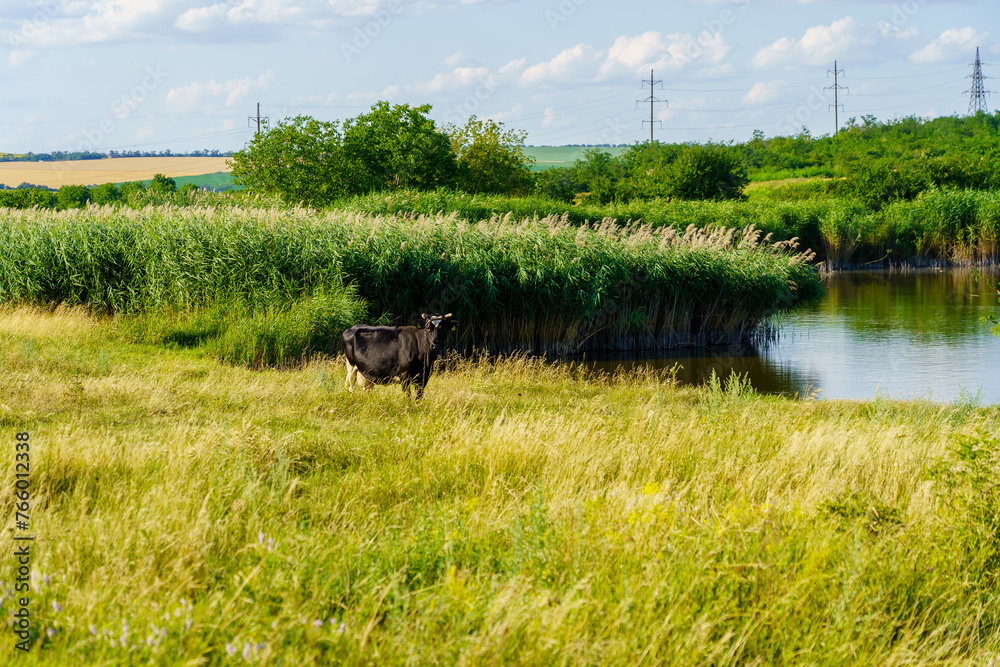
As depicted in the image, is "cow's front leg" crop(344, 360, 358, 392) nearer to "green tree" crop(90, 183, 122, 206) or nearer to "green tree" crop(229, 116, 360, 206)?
"green tree" crop(229, 116, 360, 206)

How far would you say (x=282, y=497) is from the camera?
558 centimetres

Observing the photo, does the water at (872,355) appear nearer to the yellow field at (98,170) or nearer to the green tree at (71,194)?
the yellow field at (98,170)

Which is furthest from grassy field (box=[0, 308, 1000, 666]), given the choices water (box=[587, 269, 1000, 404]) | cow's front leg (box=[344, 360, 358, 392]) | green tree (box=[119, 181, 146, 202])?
green tree (box=[119, 181, 146, 202])

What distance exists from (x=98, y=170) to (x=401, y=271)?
84.8 m

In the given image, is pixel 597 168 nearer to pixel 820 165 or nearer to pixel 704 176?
pixel 820 165

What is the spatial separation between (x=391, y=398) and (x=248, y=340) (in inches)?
202

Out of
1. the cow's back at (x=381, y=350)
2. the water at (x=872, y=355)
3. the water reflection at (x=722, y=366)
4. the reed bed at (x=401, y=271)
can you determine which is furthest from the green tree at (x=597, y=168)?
the cow's back at (x=381, y=350)

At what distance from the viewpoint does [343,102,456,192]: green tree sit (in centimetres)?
4375

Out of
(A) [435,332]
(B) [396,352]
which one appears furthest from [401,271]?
(A) [435,332]

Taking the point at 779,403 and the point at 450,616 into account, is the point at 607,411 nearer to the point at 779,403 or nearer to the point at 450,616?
the point at 779,403

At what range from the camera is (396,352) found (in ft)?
35.0

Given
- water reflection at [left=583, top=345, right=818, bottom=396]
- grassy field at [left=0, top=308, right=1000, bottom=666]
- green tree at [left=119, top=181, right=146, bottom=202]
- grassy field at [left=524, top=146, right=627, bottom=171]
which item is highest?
grassy field at [left=524, top=146, right=627, bottom=171]

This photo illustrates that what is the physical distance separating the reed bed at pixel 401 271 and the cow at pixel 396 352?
4397 millimetres

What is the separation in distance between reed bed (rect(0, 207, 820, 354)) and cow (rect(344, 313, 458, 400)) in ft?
14.4
